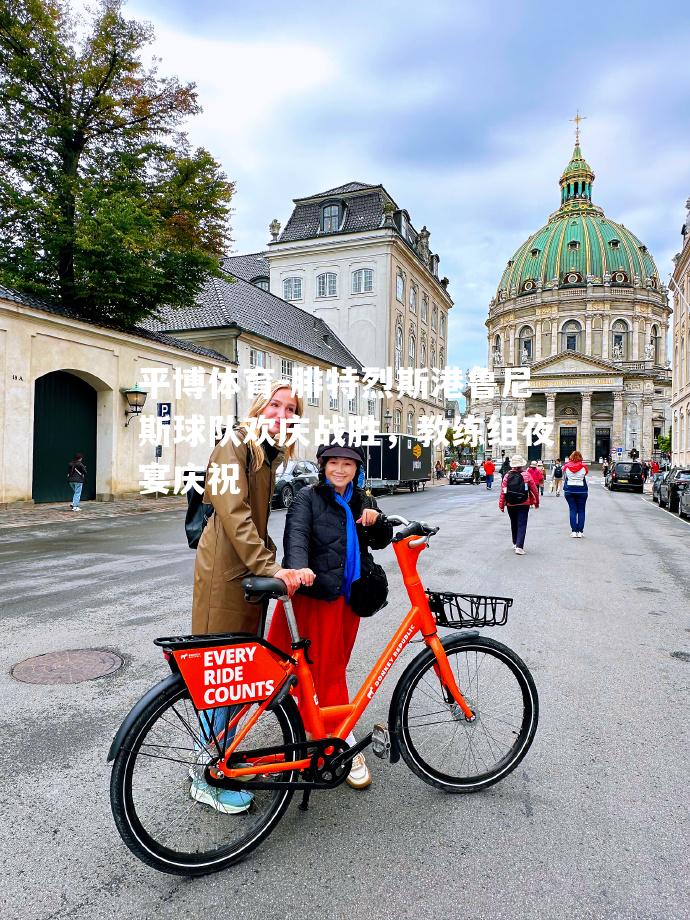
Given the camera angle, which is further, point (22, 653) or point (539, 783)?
point (22, 653)

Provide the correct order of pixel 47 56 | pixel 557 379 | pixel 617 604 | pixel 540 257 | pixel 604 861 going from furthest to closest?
pixel 540 257 < pixel 557 379 < pixel 47 56 < pixel 617 604 < pixel 604 861

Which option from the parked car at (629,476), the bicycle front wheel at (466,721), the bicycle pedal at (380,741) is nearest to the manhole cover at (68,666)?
the bicycle pedal at (380,741)

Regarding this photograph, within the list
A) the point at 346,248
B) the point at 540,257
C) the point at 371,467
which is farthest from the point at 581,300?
the point at 371,467

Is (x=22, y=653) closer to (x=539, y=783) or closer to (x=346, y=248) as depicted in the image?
(x=539, y=783)

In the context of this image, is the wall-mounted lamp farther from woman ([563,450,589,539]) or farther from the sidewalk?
woman ([563,450,589,539])

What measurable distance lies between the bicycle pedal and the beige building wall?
1655cm

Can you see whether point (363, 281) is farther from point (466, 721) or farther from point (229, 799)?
point (229, 799)

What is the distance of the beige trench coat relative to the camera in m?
2.75

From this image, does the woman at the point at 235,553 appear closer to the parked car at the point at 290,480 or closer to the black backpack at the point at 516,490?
the black backpack at the point at 516,490

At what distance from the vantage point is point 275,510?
62.2 feet

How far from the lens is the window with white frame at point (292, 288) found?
163 ft

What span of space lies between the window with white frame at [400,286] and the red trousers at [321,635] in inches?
1849

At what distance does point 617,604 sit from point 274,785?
594 cm

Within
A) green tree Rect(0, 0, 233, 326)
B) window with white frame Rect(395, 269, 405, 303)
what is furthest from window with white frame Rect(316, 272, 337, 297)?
green tree Rect(0, 0, 233, 326)
